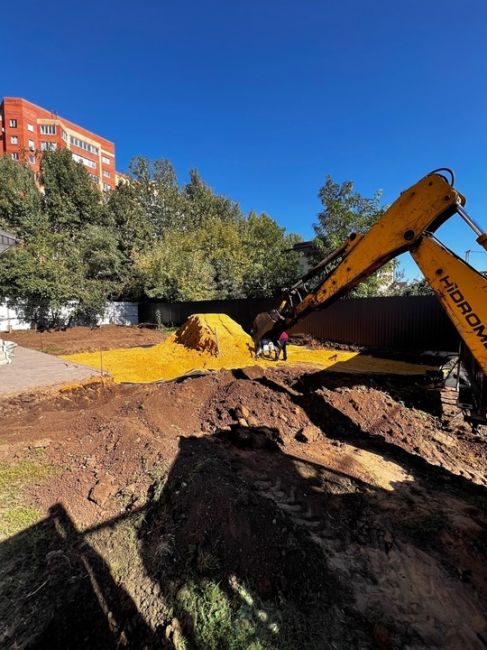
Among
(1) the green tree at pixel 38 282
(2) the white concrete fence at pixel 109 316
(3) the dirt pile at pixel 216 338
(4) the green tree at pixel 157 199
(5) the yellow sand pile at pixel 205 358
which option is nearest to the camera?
(5) the yellow sand pile at pixel 205 358

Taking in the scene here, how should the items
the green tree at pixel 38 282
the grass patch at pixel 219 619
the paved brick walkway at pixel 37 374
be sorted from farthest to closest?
1. the green tree at pixel 38 282
2. the paved brick walkway at pixel 37 374
3. the grass patch at pixel 219 619

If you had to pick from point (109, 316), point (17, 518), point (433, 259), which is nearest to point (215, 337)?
point (433, 259)

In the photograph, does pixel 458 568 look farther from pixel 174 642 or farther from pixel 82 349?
pixel 82 349

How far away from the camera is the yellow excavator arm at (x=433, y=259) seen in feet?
10.8

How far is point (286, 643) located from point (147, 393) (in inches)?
192

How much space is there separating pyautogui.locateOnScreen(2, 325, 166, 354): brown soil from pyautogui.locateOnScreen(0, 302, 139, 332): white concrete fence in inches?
34.9

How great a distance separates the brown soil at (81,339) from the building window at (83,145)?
47.3 m

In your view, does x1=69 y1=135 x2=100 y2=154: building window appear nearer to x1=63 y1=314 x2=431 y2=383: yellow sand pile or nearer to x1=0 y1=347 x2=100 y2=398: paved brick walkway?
x1=63 y1=314 x2=431 y2=383: yellow sand pile

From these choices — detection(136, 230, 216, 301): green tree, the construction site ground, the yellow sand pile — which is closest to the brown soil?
the yellow sand pile

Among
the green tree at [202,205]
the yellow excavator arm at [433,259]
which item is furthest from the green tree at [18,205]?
the yellow excavator arm at [433,259]

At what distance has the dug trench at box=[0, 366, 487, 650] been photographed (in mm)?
2238

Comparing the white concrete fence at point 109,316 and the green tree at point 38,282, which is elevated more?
the green tree at point 38,282

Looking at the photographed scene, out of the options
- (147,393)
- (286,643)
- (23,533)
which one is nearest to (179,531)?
(286,643)

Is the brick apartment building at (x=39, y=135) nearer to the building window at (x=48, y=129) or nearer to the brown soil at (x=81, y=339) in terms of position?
the building window at (x=48, y=129)
